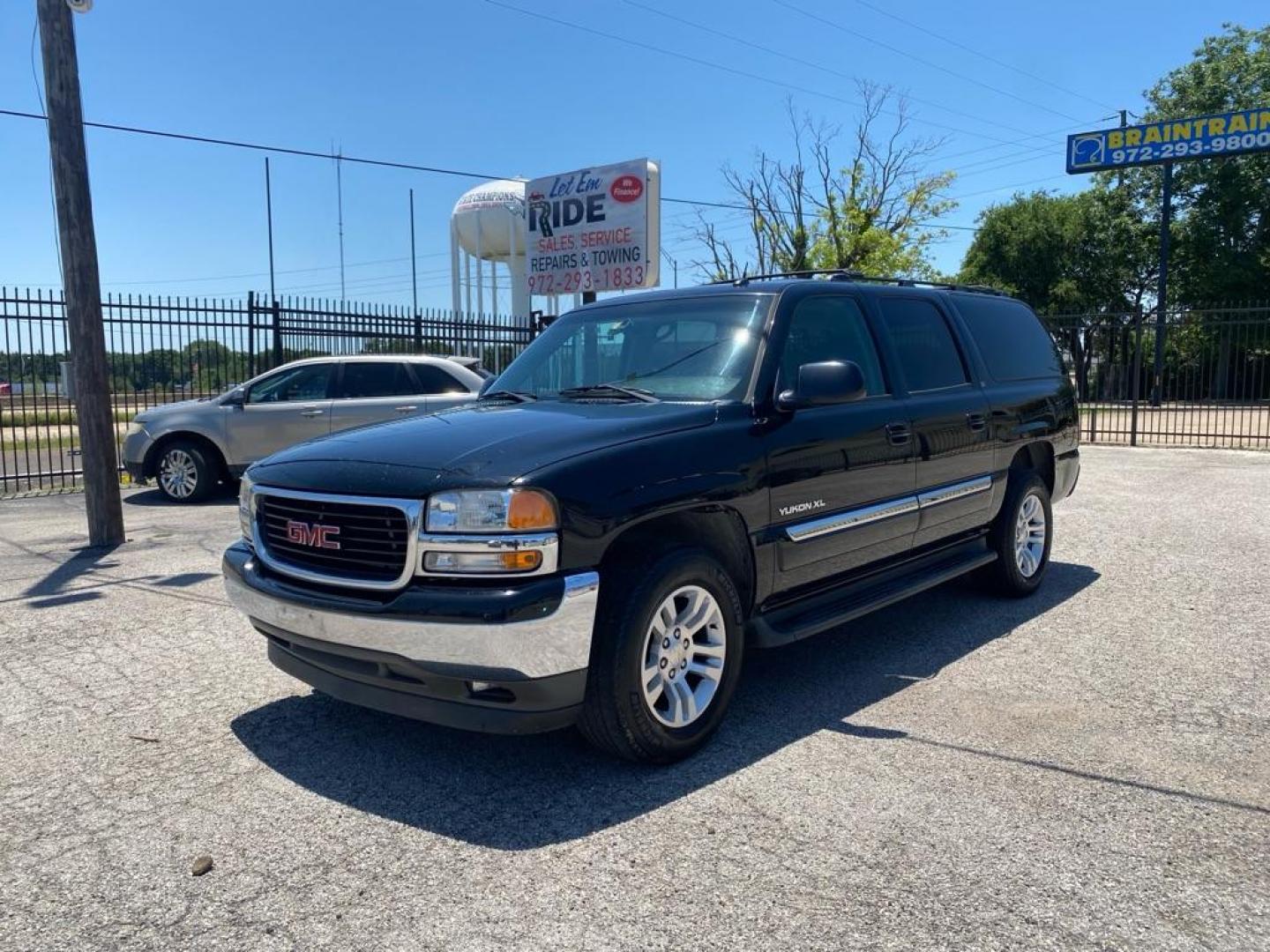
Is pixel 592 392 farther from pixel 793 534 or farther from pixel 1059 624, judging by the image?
pixel 1059 624

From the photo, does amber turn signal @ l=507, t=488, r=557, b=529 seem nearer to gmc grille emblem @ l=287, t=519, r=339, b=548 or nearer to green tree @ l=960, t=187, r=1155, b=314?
gmc grille emblem @ l=287, t=519, r=339, b=548

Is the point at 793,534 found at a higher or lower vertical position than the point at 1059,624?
higher

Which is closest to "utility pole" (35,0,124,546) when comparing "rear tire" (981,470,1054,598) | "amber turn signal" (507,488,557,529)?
"amber turn signal" (507,488,557,529)

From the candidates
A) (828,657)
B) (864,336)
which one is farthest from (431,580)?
(864,336)

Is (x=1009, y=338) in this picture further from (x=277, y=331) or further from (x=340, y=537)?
(x=277, y=331)


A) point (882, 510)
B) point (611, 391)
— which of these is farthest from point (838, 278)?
point (611, 391)

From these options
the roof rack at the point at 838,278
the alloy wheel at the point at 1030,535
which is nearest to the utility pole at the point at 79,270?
the roof rack at the point at 838,278

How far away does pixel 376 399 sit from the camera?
1109cm

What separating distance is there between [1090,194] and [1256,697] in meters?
38.5

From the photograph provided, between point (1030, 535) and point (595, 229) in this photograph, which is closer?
point (1030, 535)

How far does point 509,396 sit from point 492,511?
5.63 ft

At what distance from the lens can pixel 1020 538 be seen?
20.0 ft

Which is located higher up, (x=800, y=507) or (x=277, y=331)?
(x=277, y=331)

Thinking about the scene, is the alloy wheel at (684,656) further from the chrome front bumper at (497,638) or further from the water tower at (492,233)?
the water tower at (492,233)
